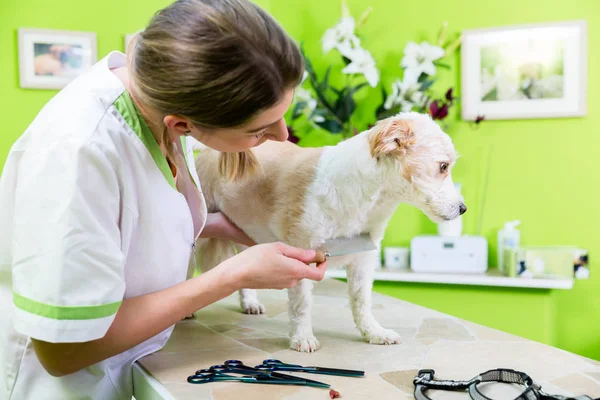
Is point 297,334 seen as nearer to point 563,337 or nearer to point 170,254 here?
point 170,254

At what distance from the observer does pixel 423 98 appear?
→ 307cm

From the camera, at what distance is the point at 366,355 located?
48.3 inches

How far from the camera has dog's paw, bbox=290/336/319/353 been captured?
4.12 feet

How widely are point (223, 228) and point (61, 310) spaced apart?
2.40ft

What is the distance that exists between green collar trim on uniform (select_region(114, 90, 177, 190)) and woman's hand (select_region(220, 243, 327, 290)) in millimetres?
208

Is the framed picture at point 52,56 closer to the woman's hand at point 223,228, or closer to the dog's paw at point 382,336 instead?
the woman's hand at point 223,228

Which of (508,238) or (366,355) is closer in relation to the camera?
(366,355)

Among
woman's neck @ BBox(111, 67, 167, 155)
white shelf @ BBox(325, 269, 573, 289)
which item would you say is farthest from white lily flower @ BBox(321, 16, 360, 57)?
woman's neck @ BBox(111, 67, 167, 155)

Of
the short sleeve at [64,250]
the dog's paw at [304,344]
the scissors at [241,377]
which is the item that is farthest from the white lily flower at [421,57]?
the short sleeve at [64,250]

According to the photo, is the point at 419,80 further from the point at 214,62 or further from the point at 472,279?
the point at 214,62

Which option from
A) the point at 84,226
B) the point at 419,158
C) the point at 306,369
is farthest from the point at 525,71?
the point at 84,226

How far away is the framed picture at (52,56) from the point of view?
3.09 meters

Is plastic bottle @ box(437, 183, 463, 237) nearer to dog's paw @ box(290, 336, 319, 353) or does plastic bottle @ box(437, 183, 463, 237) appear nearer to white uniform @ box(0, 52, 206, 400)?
dog's paw @ box(290, 336, 319, 353)

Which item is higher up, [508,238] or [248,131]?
[248,131]
